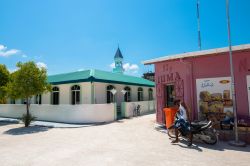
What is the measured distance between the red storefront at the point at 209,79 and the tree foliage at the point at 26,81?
876 centimetres

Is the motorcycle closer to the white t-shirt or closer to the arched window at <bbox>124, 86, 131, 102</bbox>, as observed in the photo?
the white t-shirt

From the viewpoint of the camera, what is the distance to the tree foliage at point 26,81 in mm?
13672

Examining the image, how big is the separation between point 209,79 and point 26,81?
12092 mm

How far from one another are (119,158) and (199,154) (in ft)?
8.74

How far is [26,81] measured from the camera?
13.8 m

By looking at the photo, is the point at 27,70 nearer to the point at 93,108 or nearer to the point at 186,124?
the point at 93,108

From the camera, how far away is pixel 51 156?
6.41m

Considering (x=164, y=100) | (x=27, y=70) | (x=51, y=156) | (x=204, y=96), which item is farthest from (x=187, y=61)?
(x=27, y=70)

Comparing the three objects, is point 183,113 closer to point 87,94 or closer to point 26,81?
point 87,94

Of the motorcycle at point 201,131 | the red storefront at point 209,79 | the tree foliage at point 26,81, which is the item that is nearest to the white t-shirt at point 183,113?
the motorcycle at point 201,131

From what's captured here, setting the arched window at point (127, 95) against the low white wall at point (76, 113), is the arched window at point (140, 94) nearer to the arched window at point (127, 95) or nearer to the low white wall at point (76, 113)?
the arched window at point (127, 95)

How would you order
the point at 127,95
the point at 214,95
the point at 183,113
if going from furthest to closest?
the point at 127,95 → the point at 214,95 → the point at 183,113

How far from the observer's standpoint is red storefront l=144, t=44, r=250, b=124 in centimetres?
884

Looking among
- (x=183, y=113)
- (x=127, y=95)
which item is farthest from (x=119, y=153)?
(x=127, y=95)
